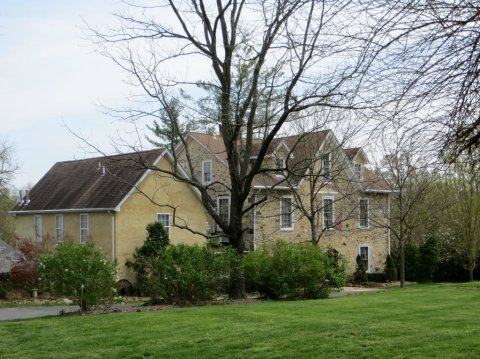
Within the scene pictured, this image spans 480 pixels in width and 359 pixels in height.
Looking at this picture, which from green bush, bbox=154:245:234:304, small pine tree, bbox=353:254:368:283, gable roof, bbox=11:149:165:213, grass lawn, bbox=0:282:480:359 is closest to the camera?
grass lawn, bbox=0:282:480:359

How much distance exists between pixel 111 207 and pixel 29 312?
9689 mm

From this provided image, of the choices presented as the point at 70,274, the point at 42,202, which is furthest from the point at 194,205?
the point at 70,274

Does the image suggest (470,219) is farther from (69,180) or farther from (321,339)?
(321,339)

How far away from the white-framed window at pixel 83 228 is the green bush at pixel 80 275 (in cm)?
1432

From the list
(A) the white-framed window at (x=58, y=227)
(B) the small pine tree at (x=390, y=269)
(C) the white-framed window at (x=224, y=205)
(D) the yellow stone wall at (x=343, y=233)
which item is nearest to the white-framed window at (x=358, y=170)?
(D) the yellow stone wall at (x=343, y=233)

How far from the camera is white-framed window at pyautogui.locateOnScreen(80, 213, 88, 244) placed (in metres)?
32.5

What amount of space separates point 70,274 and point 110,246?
13176 mm

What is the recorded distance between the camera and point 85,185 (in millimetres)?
34406

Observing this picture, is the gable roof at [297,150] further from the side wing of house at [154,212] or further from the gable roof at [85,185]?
the gable roof at [85,185]

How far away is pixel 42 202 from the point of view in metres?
35.9

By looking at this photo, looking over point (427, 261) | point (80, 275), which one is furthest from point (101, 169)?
point (427, 261)

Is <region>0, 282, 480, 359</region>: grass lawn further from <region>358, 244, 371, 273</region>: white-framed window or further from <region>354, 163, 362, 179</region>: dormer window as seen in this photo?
<region>358, 244, 371, 273</region>: white-framed window

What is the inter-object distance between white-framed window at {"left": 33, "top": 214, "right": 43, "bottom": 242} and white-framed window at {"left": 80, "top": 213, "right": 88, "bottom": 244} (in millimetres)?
4016

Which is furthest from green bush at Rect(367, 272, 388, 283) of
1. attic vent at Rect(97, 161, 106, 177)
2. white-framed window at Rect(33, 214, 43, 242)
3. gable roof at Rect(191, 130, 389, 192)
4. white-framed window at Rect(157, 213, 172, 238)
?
white-framed window at Rect(33, 214, 43, 242)
